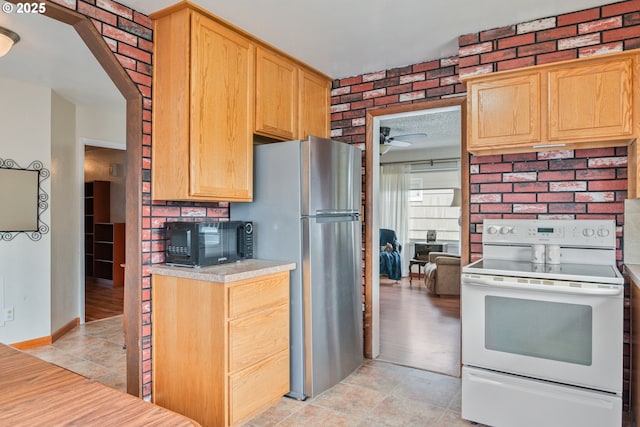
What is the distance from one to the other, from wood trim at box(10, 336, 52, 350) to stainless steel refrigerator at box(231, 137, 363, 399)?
248cm

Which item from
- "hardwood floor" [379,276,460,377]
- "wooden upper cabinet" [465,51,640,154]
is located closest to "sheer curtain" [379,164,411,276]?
"hardwood floor" [379,276,460,377]

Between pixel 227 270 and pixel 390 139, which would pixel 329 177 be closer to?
pixel 227 270

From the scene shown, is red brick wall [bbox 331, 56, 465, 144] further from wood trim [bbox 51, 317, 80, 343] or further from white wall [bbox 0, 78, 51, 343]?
wood trim [bbox 51, 317, 80, 343]

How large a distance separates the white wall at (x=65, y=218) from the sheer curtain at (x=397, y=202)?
17.1 ft

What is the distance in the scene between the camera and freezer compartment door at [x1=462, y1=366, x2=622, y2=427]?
1.98 metres

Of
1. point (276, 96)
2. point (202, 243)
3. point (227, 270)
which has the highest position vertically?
point (276, 96)

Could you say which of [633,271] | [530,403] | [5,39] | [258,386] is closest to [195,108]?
[5,39]

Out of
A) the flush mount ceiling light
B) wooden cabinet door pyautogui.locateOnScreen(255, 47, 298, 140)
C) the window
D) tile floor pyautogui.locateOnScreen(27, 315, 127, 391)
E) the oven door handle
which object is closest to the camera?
the oven door handle

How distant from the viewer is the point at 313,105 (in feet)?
11.2

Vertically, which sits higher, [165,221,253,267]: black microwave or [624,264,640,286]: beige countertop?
[165,221,253,267]: black microwave

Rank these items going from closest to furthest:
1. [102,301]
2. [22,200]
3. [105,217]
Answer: [22,200]
[102,301]
[105,217]

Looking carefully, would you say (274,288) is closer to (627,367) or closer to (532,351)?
(532,351)

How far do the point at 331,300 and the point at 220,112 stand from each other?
146 cm

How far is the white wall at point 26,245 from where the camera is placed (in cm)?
361
